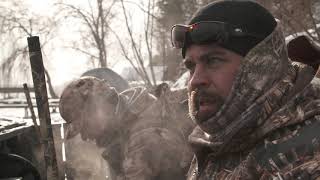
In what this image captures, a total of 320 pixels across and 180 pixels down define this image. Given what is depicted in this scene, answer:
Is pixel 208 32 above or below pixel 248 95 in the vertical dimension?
above

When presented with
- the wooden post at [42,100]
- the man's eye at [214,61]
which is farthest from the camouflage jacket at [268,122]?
the wooden post at [42,100]

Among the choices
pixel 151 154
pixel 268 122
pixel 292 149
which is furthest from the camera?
pixel 151 154

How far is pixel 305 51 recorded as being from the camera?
2281 millimetres

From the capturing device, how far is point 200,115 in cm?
208

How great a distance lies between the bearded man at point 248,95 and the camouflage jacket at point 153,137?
1814 millimetres

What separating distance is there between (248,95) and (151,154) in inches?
85.7

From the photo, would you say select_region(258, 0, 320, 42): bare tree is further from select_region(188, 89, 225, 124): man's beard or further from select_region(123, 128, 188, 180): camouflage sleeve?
select_region(188, 89, 225, 124): man's beard

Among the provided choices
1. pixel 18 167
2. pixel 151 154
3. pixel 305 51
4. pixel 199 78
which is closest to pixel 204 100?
pixel 199 78

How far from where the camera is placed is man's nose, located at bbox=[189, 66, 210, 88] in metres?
2.04

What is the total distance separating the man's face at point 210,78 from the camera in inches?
79.0

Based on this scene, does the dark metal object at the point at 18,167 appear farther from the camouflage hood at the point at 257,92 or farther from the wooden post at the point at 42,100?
the camouflage hood at the point at 257,92

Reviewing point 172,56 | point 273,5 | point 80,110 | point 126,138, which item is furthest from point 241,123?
point 172,56

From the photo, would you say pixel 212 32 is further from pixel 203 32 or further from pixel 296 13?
pixel 296 13

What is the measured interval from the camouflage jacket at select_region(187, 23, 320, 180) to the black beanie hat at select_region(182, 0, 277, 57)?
0.04 m
